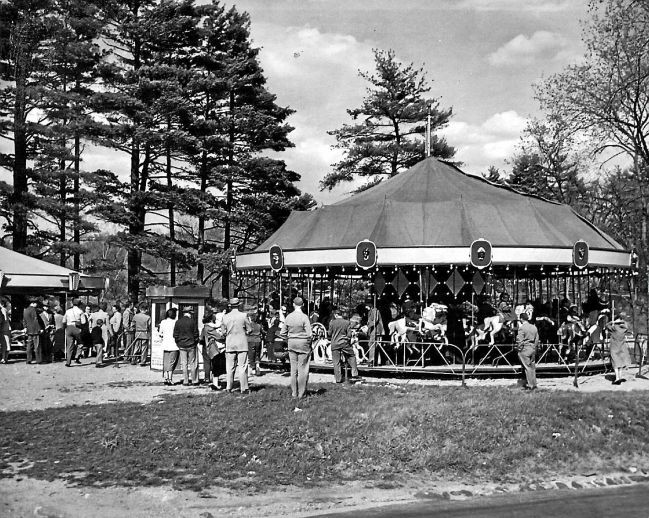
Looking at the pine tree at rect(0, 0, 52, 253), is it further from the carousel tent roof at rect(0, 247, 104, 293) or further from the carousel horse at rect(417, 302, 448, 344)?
the carousel horse at rect(417, 302, 448, 344)

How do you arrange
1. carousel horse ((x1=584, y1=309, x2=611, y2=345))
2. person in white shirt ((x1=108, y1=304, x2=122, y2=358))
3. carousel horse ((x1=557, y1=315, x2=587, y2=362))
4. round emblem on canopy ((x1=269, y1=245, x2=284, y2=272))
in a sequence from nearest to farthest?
carousel horse ((x1=584, y1=309, x2=611, y2=345))
carousel horse ((x1=557, y1=315, x2=587, y2=362))
round emblem on canopy ((x1=269, y1=245, x2=284, y2=272))
person in white shirt ((x1=108, y1=304, x2=122, y2=358))

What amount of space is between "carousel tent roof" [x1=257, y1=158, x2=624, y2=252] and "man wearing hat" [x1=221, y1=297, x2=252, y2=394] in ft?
19.1

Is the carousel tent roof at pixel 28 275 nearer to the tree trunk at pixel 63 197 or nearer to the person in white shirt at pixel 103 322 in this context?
the person in white shirt at pixel 103 322

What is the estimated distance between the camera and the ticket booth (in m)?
17.8

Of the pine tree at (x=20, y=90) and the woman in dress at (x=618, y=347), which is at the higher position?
the pine tree at (x=20, y=90)

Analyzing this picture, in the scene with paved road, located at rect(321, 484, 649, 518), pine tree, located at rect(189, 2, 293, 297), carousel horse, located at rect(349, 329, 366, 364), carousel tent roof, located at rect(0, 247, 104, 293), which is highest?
pine tree, located at rect(189, 2, 293, 297)

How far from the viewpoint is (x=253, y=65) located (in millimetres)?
39938

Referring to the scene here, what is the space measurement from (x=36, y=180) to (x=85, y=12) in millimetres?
8235

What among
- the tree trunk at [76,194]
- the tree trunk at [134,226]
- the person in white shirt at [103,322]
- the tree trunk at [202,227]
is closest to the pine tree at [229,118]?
the tree trunk at [202,227]

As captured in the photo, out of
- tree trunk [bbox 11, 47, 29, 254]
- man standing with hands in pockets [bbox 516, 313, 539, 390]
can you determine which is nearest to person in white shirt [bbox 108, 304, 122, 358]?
man standing with hands in pockets [bbox 516, 313, 539, 390]

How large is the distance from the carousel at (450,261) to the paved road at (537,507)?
7.82 metres

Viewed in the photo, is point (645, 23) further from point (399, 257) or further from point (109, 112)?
point (109, 112)

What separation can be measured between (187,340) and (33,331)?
28.0 feet

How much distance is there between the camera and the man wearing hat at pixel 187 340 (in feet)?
51.7
